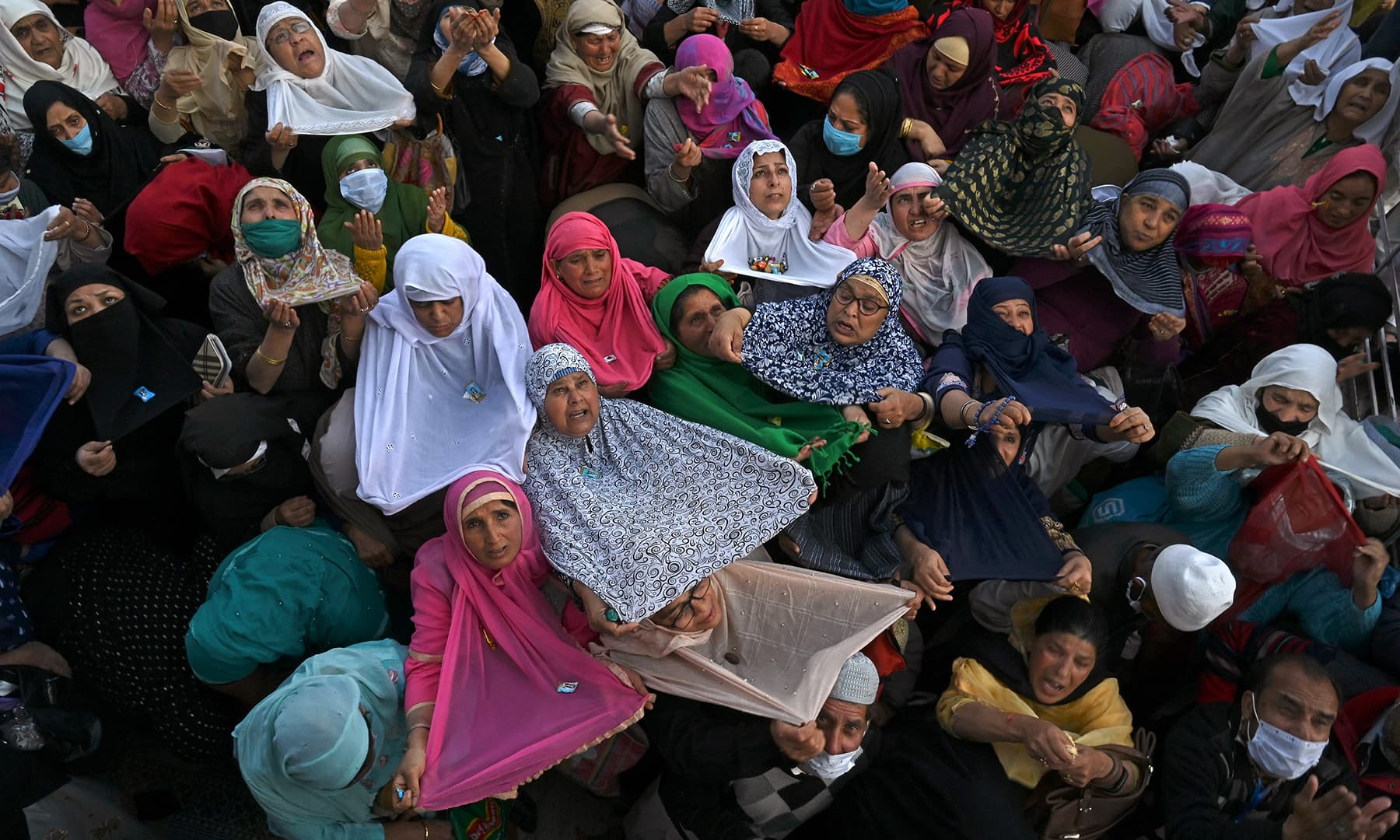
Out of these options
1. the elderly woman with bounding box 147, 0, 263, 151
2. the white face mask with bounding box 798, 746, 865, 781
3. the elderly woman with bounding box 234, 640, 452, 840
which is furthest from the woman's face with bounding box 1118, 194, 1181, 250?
the elderly woman with bounding box 147, 0, 263, 151

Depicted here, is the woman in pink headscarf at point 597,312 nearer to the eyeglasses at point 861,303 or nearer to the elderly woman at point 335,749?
the eyeglasses at point 861,303

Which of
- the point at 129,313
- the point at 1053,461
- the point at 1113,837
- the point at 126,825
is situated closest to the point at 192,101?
the point at 129,313

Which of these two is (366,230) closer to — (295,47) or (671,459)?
(295,47)

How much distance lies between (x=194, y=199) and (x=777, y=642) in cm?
293

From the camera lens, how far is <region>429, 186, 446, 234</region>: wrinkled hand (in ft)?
11.6

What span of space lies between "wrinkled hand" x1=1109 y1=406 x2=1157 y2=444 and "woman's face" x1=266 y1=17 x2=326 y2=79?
342 cm

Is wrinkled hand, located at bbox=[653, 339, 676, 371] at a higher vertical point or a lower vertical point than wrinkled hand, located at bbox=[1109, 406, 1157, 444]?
lower

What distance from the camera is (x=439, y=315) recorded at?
3137mm

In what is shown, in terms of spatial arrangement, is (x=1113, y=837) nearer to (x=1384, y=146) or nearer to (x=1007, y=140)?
(x=1007, y=140)

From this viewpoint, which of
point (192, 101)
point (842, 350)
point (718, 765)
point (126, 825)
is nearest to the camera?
point (718, 765)

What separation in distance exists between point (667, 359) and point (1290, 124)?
11.7 ft

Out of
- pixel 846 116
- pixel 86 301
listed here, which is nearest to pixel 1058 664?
pixel 846 116

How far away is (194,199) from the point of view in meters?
3.73

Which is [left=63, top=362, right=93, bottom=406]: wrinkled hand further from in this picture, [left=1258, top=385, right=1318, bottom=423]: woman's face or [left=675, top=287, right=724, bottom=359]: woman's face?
[left=1258, top=385, right=1318, bottom=423]: woman's face
